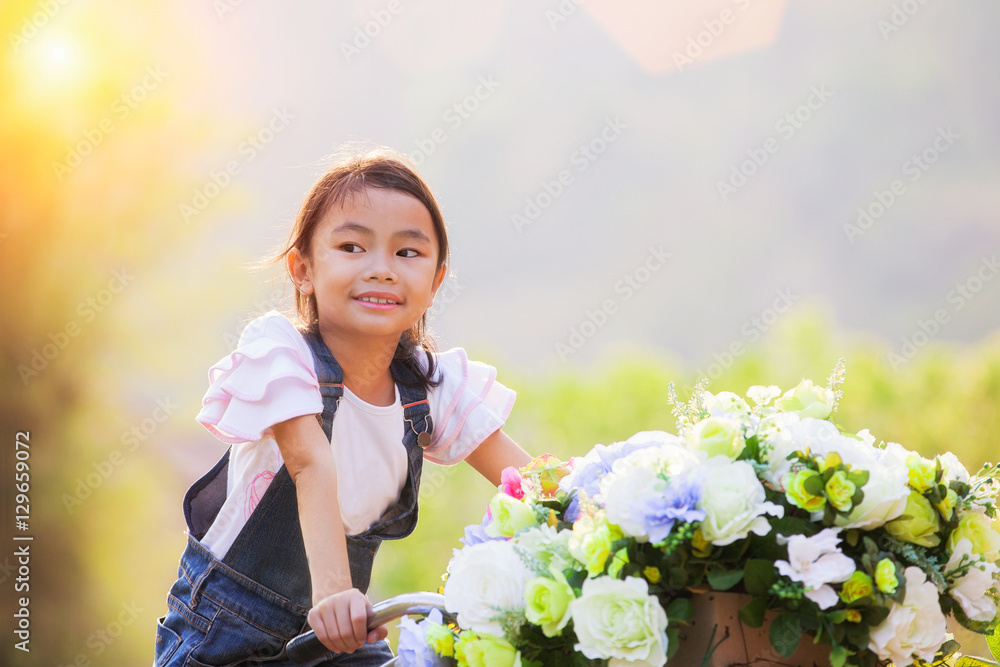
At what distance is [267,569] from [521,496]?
590 mm

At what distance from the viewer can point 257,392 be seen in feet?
4.41

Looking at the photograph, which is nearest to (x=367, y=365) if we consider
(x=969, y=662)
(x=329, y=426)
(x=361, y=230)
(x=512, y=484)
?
(x=329, y=426)

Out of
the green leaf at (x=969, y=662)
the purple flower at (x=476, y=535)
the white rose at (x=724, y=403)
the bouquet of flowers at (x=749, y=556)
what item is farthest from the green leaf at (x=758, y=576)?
the green leaf at (x=969, y=662)

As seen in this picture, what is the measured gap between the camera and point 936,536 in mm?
959

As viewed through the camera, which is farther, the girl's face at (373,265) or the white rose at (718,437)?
the girl's face at (373,265)

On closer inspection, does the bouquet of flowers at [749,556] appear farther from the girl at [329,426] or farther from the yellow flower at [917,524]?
the girl at [329,426]

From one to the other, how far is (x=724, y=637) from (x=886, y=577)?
0.17 meters

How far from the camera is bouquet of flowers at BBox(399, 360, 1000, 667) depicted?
2.78 ft

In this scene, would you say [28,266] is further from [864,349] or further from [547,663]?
[864,349]

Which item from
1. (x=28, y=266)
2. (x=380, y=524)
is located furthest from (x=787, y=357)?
(x=380, y=524)

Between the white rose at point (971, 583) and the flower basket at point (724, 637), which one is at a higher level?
the white rose at point (971, 583)

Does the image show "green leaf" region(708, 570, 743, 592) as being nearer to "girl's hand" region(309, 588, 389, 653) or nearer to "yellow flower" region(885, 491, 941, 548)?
"yellow flower" region(885, 491, 941, 548)

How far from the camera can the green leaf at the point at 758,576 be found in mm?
848

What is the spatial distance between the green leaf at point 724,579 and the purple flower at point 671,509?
0.06 m
